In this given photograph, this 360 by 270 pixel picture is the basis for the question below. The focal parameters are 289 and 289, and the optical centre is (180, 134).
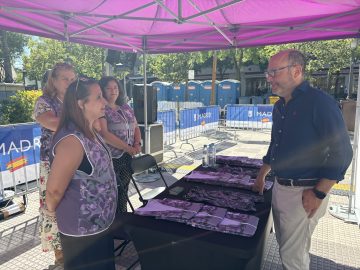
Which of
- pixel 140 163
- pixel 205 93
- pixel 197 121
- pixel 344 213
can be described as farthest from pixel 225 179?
pixel 205 93

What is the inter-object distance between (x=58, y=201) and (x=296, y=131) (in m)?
1.70

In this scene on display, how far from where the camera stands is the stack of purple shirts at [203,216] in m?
1.85

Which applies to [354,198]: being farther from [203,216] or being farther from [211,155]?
[203,216]

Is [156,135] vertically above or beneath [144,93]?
beneath

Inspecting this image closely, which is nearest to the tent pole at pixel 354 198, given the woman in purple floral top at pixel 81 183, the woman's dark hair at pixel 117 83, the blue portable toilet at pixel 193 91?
the woman's dark hair at pixel 117 83

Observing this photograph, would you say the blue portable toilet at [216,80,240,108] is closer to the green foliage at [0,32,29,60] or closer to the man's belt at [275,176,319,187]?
the man's belt at [275,176,319,187]

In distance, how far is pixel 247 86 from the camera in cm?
3678

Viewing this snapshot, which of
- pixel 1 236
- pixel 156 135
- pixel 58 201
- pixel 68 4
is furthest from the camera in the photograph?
pixel 156 135

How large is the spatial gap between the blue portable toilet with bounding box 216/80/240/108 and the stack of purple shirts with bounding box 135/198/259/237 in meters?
20.9

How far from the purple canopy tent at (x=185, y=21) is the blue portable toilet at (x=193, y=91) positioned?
19973 millimetres

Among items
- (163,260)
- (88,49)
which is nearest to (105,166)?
(163,260)

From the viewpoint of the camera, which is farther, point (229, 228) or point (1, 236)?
point (1, 236)

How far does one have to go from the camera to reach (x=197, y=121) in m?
11.2

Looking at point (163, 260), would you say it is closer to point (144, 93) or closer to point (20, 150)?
point (20, 150)
